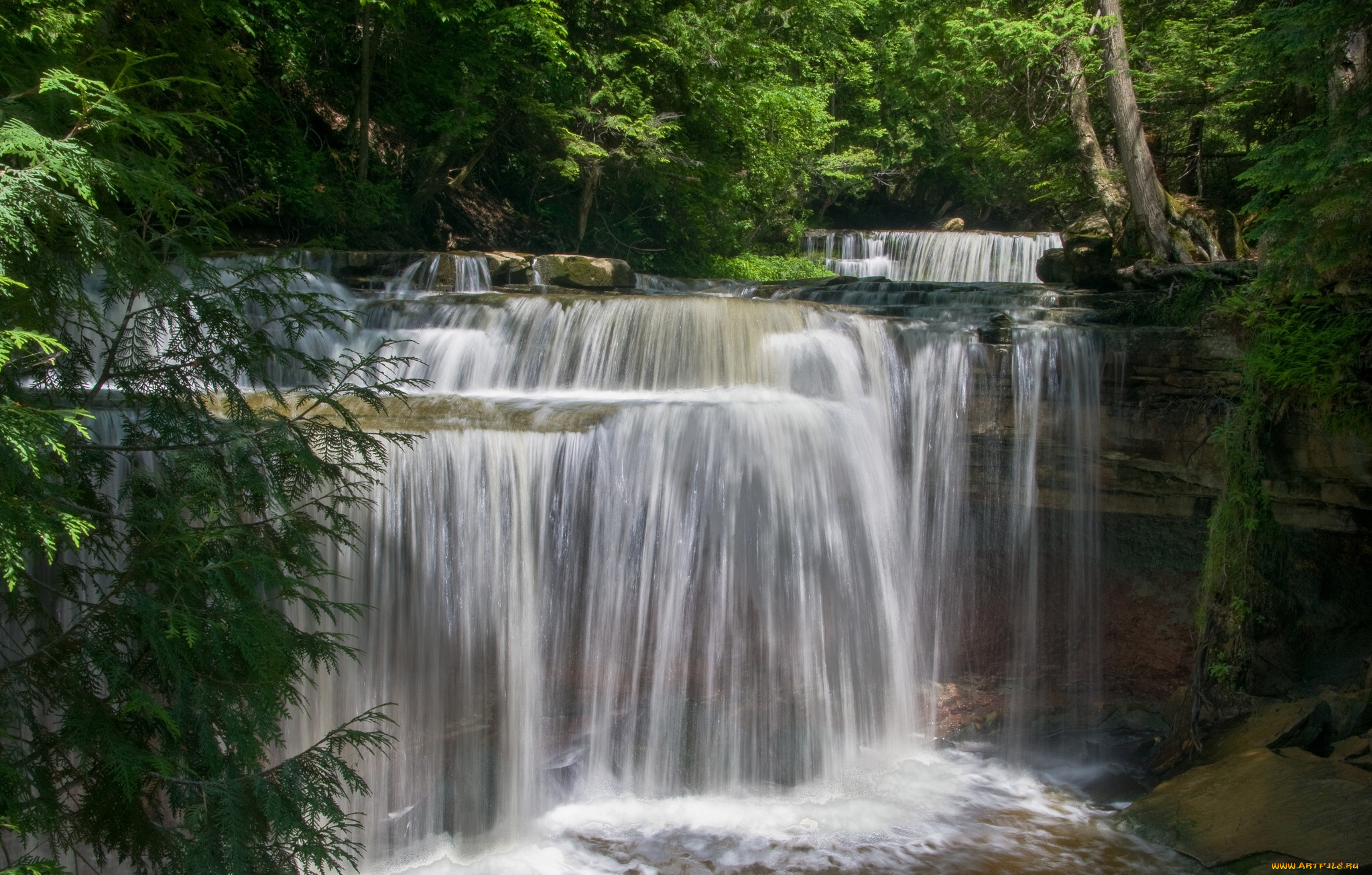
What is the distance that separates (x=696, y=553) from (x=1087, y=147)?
872 cm

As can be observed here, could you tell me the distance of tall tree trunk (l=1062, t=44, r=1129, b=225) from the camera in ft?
36.6

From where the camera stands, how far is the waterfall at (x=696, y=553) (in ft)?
19.1

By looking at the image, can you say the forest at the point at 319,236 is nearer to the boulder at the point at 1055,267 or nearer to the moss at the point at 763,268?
the boulder at the point at 1055,267

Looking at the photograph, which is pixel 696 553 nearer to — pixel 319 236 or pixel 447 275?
pixel 447 275

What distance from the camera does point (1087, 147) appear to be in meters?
11.6

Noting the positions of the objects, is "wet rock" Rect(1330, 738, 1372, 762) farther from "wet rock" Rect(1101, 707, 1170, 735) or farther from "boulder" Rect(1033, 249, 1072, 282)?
"boulder" Rect(1033, 249, 1072, 282)

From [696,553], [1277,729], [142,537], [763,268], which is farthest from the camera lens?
[763,268]

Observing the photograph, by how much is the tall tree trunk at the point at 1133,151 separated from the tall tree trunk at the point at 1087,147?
0.59 m

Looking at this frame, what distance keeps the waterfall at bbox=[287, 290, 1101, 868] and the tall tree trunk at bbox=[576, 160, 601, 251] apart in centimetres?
705

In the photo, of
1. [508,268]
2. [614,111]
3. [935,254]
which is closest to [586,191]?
[614,111]

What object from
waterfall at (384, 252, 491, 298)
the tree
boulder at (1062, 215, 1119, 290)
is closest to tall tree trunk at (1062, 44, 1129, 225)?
boulder at (1062, 215, 1119, 290)

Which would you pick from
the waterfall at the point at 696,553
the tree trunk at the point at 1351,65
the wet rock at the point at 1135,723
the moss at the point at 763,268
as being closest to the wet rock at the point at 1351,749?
the wet rock at the point at 1135,723

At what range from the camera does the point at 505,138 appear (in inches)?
617

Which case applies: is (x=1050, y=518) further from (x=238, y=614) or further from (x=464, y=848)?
(x=238, y=614)
